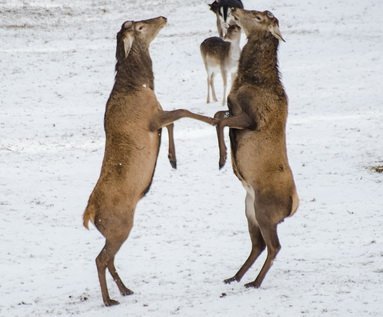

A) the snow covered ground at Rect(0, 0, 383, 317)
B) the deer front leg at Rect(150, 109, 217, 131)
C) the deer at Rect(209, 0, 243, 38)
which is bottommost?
the snow covered ground at Rect(0, 0, 383, 317)

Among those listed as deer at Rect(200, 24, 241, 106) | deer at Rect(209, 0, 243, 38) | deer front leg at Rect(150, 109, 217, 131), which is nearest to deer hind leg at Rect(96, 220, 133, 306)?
deer front leg at Rect(150, 109, 217, 131)

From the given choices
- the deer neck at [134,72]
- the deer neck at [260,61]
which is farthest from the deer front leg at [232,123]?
the deer neck at [134,72]

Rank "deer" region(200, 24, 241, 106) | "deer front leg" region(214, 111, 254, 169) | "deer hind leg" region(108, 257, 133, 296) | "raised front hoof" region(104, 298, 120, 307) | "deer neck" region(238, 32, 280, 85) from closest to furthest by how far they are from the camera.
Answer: "raised front hoof" region(104, 298, 120, 307) → "deer front leg" region(214, 111, 254, 169) → "deer hind leg" region(108, 257, 133, 296) → "deer neck" region(238, 32, 280, 85) → "deer" region(200, 24, 241, 106)

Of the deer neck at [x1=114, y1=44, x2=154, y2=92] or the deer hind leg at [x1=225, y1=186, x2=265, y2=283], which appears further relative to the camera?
the deer neck at [x1=114, y1=44, x2=154, y2=92]

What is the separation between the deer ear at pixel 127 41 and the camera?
23.3ft

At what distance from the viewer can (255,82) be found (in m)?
7.00

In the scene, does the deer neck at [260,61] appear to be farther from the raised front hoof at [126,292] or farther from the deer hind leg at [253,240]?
the raised front hoof at [126,292]

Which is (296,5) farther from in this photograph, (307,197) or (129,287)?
(129,287)

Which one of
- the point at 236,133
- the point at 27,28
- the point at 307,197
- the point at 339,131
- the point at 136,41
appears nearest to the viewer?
the point at 236,133

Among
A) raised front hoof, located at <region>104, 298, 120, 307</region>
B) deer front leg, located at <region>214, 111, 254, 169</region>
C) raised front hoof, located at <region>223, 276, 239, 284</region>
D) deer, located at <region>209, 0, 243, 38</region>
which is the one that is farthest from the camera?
deer, located at <region>209, 0, 243, 38</region>

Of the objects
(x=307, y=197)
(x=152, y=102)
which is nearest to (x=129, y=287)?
(x=152, y=102)

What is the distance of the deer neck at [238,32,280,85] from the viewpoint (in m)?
7.03

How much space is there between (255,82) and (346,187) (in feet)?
12.1

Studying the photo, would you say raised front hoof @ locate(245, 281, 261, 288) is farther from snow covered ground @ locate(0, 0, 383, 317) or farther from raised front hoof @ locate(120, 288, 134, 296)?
raised front hoof @ locate(120, 288, 134, 296)
